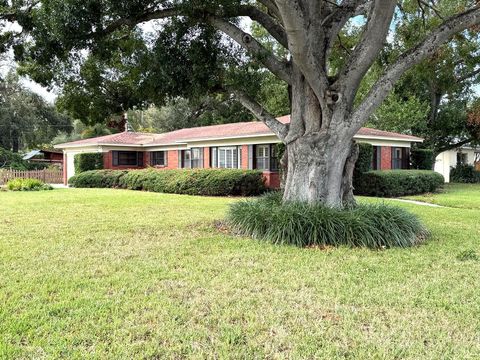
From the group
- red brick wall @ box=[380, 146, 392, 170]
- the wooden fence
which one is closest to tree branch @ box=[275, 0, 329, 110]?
red brick wall @ box=[380, 146, 392, 170]

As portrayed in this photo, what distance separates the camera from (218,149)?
25188mm

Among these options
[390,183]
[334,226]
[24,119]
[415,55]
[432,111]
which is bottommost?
[334,226]

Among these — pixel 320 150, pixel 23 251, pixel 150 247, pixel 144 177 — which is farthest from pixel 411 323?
pixel 144 177

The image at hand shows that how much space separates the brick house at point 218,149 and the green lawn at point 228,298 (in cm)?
1392

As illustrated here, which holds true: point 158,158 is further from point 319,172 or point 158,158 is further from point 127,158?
point 319,172

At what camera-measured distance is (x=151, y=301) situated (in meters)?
4.72

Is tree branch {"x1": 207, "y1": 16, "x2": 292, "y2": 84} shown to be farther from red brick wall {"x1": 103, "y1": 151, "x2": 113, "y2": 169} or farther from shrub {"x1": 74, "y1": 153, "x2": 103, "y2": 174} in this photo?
red brick wall {"x1": 103, "y1": 151, "x2": 113, "y2": 169}

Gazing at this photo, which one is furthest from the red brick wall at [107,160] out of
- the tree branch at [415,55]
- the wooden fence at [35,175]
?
the tree branch at [415,55]

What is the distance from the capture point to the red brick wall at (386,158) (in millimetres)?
24013

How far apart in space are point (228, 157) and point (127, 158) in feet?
32.3

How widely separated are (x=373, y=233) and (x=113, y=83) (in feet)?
27.7

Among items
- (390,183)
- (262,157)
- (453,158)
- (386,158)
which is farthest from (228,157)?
(453,158)

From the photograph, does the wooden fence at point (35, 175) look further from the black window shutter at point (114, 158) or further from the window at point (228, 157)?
→ the window at point (228, 157)

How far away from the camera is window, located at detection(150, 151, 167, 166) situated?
98.4 feet
